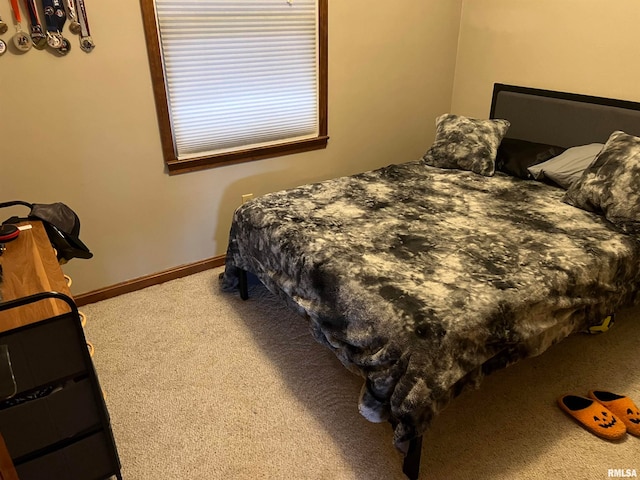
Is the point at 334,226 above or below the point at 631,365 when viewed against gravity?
above

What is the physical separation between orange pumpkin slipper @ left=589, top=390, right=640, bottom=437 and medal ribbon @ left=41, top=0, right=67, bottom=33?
2922 millimetres

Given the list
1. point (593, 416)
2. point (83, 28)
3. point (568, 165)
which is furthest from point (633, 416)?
point (83, 28)

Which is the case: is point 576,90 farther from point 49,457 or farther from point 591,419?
point 49,457

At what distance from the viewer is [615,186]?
230cm

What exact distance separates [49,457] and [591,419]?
1951 mm

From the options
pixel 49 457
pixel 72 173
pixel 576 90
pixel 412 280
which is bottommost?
pixel 49 457

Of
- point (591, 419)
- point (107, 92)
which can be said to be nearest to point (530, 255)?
point (591, 419)

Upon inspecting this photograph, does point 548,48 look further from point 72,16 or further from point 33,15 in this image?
point 33,15

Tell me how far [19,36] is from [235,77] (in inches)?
42.4

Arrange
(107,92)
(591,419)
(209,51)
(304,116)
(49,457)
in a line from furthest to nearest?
1. (304,116)
2. (209,51)
3. (107,92)
4. (591,419)
5. (49,457)

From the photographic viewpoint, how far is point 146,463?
180 centimetres

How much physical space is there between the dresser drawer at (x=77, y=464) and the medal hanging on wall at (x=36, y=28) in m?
1.80

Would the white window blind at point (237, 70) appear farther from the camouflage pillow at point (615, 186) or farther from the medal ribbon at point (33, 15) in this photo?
the camouflage pillow at point (615, 186)

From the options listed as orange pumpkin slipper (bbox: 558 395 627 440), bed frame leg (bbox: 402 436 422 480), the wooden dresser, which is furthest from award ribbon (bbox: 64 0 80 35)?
orange pumpkin slipper (bbox: 558 395 627 440)
